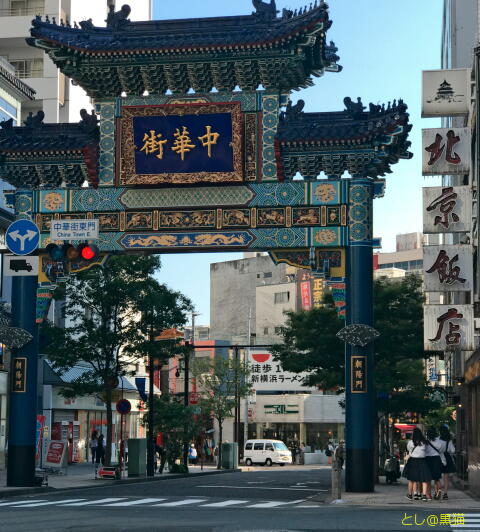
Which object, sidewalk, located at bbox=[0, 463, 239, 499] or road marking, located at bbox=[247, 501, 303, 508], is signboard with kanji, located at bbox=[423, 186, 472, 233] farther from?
Answer: sidewalk, located at bbox=[0, 463, 239, 499]

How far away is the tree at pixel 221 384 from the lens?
71312mm

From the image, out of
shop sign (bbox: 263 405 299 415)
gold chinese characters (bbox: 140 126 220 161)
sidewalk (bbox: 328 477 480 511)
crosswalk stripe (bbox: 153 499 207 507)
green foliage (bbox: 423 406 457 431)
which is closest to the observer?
sidewalk (bbox: 328 477 480 511)

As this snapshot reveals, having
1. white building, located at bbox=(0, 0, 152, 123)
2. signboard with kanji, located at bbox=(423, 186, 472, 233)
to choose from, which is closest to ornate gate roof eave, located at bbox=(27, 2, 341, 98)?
signboard with kanji, located at bbox=(423, 186, 472, 233)

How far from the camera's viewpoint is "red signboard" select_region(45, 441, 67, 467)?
36875 millimetres

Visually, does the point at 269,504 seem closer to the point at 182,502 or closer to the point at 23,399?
the point at 182,502

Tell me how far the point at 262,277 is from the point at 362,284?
248ft

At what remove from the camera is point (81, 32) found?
3328 cm

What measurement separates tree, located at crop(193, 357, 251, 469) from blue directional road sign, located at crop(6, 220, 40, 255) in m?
44.9

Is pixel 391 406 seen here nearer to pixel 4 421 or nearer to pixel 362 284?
pixel 362 284

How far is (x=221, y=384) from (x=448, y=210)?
48778 millimetres

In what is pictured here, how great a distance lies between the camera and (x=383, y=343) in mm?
40750

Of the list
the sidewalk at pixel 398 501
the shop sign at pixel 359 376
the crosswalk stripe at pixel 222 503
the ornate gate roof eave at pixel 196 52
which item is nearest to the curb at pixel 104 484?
the crosswalk stripe at pixel 222 503

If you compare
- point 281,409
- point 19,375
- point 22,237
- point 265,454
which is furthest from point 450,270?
point 281,409

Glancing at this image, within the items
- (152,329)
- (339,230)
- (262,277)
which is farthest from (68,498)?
(262,277)
